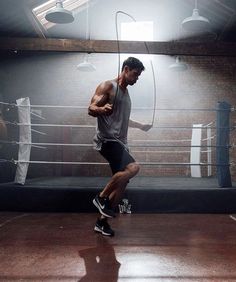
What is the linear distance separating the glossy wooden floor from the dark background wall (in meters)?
4.50

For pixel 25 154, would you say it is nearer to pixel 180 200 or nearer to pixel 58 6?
pixel 180 200

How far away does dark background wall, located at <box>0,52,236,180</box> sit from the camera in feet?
24.2

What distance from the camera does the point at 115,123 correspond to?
240 centimetres

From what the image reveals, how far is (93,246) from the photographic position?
1937 mm

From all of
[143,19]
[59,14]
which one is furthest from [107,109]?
[143,19]

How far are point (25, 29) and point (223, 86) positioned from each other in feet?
15.5

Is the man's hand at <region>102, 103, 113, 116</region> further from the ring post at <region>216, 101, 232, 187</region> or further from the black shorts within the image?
the ring post at <region>216, 101, 232, 187</region>

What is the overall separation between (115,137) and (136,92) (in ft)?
→ 17.7

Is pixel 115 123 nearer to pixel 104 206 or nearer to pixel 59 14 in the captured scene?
pixel 104 206

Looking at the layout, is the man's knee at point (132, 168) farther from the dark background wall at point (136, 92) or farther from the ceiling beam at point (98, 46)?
the dark background wall at point (136, 92)

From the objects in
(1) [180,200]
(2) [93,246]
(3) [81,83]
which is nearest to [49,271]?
(2) [93,246]

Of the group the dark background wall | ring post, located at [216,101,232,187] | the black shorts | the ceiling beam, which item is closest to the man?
the black shorts

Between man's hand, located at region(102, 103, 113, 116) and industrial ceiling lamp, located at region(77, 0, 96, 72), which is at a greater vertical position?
industrial ceiling lamp, located at region(77, 0, 96, 72)

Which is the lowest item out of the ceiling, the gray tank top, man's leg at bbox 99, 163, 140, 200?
man's leg at bbox 99, 163, 140, 200
